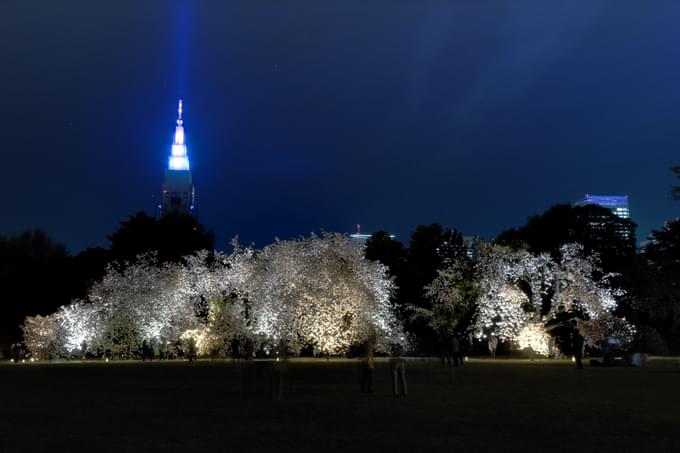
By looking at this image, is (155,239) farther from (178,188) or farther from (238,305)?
(178,188)

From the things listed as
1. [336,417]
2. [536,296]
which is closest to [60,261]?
[536,296]

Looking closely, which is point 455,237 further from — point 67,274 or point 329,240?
point 67,274

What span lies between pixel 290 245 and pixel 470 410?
31.0m

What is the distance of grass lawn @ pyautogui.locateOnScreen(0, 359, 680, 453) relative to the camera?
10.2m

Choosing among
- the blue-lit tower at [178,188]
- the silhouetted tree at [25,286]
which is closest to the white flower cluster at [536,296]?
the silhouetted tree at [25,286]

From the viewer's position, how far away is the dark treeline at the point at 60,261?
62906mm

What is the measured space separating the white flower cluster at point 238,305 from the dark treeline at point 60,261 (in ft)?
23.9

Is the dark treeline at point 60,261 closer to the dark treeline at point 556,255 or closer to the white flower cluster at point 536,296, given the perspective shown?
the dark treeline at point 556,255

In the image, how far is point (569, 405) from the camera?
15.6 meters

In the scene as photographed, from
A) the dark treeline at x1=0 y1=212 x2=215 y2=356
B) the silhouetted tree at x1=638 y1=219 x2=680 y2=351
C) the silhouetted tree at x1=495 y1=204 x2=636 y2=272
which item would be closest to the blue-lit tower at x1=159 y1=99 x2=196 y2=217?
the dark treeline at x1=0 y1=212 x2=215 y2=356

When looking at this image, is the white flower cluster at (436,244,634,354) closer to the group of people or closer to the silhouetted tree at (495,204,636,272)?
the silhouetted tree at (495,204,636,272)

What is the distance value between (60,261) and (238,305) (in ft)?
88.0

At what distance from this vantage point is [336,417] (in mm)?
13391

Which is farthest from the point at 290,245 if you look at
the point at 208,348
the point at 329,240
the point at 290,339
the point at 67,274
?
the point at 67,274
